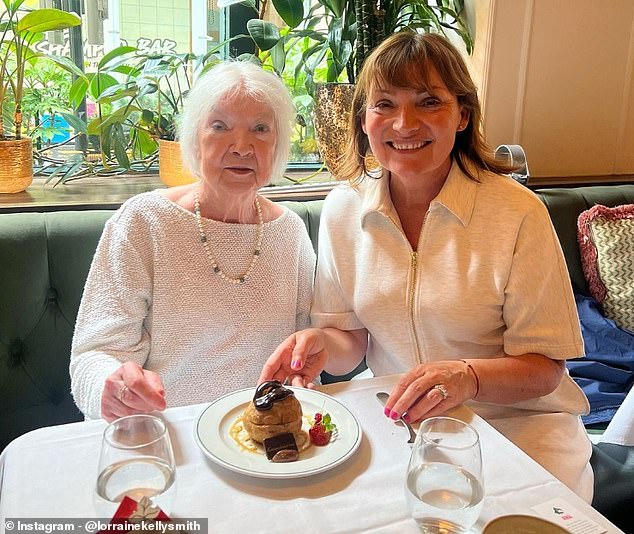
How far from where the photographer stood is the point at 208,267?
160 cm

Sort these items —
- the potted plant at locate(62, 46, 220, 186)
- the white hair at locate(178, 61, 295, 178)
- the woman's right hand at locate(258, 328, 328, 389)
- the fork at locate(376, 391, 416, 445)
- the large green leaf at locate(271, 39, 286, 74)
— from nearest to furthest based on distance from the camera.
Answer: the fork at locate(376, 391, 416, 445)
the woman's right hand at locate(258, 328, 328, 389)
the white hair at locate(178, 61, 295, 178)
the potted plant at locate(62, 46, 220, 186)
the large green leaf at locate(271, 39, 286, 74)

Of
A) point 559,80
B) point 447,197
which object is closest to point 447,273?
point 447,197

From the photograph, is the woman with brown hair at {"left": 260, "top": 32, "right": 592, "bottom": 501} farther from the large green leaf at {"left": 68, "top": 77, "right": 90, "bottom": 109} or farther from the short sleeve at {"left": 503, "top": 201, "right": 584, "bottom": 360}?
the large green leaf at {"left": 68, "top": 77, "right": 90, "bottom": 109}

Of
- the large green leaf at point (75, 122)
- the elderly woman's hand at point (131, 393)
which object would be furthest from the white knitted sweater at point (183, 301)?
the large green leaf at point (75, 122)

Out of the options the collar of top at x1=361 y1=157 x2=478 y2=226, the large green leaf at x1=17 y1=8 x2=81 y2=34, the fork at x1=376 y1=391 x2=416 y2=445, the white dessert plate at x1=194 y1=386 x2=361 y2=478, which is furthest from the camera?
the large green leaf at x1=17 y1=8 x2=81 y2=34

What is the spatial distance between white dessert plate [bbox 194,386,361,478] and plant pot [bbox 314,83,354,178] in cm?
123

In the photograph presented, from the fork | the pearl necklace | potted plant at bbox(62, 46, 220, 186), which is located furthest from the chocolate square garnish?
potted plant at bbox(62, 46, 220, 186)

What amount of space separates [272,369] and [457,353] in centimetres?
42

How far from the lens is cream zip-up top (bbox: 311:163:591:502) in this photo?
1.38 meters

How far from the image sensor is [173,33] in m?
2.56

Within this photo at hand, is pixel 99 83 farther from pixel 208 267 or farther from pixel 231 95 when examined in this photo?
pixel 208 267

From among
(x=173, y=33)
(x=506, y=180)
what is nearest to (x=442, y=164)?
(x=506, y=180)

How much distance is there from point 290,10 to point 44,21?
0.79 metres

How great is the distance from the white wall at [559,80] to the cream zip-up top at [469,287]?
134 cm
